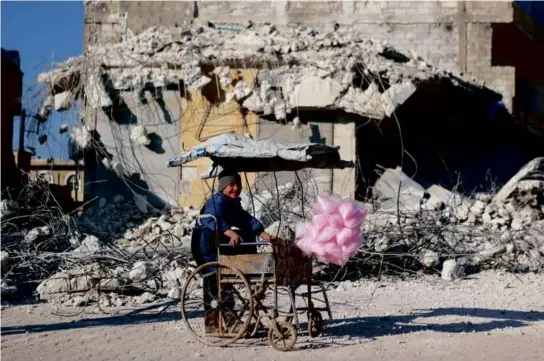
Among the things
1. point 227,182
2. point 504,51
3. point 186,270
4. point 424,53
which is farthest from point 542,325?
point 504,51

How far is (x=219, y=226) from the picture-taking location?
6.42 meters

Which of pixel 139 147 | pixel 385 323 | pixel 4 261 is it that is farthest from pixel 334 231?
pixel 139 147

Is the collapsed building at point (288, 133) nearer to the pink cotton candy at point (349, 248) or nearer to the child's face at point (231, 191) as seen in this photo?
the child's face at point (231, 191)

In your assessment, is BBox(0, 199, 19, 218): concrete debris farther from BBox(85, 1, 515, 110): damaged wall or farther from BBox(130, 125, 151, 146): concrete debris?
BBox(85, 1, 515, 110): damaged wall

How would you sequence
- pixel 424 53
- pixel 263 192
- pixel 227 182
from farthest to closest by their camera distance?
pixel 424 53 < pixel 263 192 < pixel 227 182

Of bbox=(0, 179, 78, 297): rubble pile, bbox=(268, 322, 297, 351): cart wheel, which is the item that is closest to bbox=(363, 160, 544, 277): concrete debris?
bbox=(0, 179, 78, 297): rubble pile

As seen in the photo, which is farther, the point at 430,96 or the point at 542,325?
the point at 430,96

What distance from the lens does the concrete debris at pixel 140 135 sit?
596 inches

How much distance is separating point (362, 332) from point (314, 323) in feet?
2.20

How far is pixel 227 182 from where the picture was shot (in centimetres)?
657

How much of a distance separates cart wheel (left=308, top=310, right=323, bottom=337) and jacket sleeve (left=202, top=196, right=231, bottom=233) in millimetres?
1046

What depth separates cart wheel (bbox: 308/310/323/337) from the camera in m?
6.51

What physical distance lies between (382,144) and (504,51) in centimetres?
786

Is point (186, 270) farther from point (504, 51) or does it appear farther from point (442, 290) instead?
point (504, 51)
